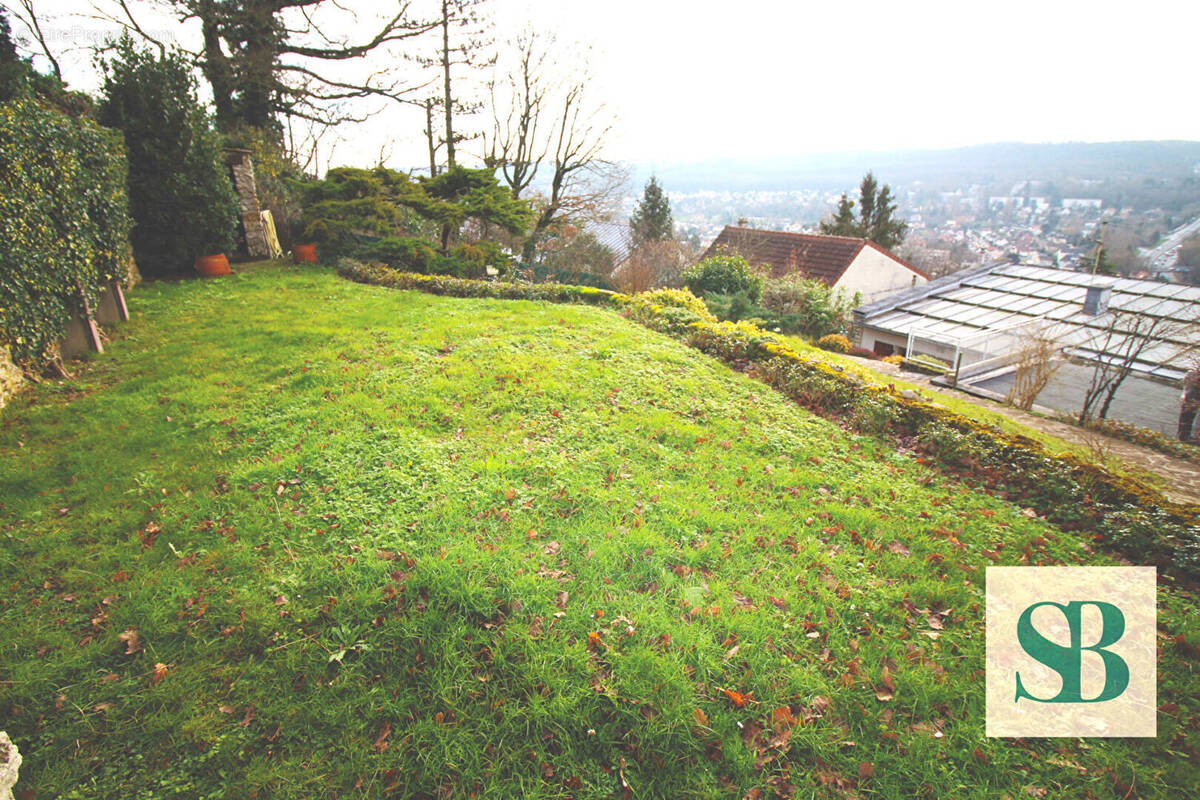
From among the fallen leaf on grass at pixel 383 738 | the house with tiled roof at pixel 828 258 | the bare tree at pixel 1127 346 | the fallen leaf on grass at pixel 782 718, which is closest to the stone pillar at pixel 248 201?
the fallen leaf on grass at pixel 383 738

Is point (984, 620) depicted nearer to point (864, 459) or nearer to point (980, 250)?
point (864, 459)

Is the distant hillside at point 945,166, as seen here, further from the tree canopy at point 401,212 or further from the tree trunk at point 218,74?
the tree trunk at point 218,74

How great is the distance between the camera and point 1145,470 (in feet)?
21.3

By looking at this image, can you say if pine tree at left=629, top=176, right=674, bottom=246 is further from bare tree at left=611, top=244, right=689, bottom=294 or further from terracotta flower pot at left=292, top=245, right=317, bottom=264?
terracotta flower pot at left=292, top=245, right=317, bottom=264

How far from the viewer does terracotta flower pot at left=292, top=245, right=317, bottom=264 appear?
44.7 ft

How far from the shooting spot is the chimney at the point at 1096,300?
18.4m

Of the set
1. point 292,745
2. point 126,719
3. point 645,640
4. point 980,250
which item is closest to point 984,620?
point 645,640

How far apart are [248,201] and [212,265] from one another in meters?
2.88

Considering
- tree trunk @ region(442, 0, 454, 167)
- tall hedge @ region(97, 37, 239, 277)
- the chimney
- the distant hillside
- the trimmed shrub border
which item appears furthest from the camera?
the distant hillside

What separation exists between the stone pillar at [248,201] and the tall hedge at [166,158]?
1954 mm

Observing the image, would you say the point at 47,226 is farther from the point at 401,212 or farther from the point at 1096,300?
the point at 1096,300

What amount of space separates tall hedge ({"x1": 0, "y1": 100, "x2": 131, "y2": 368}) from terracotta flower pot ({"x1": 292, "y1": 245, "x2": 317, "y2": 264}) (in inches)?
225

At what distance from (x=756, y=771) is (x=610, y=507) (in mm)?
2141

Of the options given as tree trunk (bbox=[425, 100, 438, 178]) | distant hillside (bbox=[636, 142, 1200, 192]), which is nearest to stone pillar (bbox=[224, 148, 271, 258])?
tree trunk (bbox=[425, 100, 438, 178])
